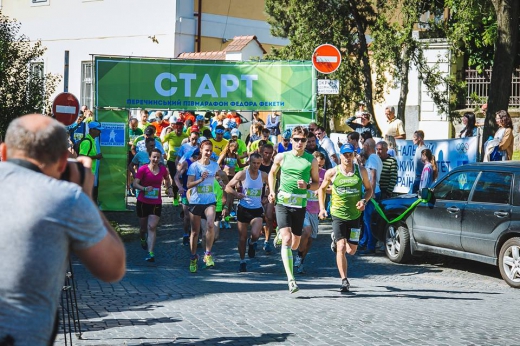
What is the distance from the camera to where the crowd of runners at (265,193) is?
12188 mm

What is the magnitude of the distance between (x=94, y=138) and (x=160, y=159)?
12.6ft

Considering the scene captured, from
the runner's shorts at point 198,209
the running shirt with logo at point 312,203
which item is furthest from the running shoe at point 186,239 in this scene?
the running shirt with logo at point 312,203

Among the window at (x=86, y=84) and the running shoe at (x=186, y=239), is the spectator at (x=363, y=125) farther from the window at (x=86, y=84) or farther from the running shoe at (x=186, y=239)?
the window at (x=86, y=84)

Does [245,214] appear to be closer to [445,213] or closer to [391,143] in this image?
[445,213]

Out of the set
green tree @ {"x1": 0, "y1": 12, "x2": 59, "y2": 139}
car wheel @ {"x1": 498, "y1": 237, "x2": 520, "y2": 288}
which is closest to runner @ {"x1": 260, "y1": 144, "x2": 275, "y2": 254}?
car wheel @ {"x1": 498, "y1": 237, "x2": 520, "y2": 288}

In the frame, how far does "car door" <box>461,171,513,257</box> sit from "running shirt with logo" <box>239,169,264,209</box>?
3090 millimetres

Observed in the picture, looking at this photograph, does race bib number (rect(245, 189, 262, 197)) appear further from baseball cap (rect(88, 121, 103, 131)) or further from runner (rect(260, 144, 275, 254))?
baseball cap (rect(88, 121, 103, 131))

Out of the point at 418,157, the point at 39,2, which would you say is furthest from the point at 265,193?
the point at 39,2

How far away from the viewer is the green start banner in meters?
20.3

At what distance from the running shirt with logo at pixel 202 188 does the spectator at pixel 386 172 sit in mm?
3610

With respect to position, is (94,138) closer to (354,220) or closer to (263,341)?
(354,220)

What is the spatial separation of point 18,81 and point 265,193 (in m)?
5.60

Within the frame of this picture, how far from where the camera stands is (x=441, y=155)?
1866 cm

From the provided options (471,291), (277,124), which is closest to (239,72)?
(277,124)
